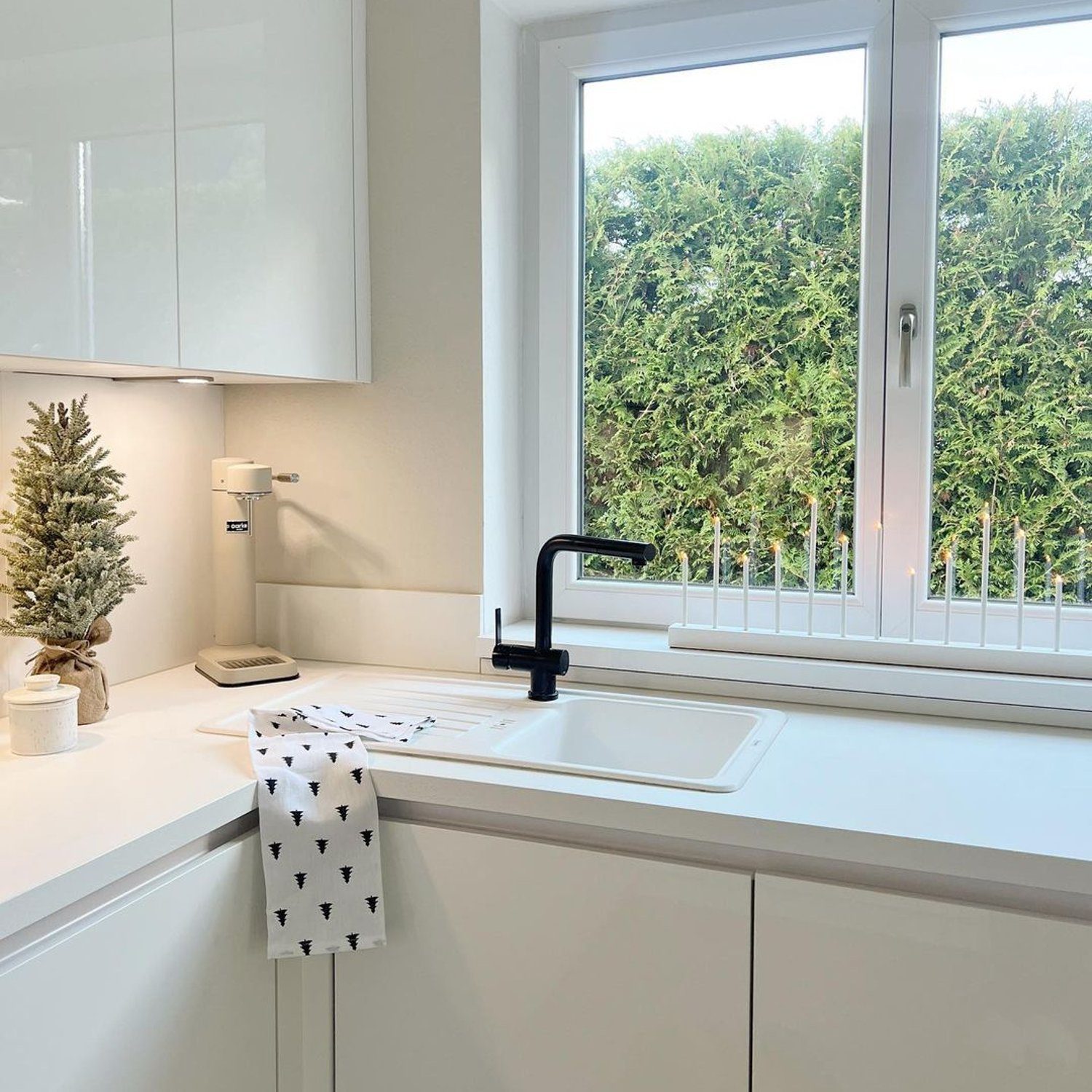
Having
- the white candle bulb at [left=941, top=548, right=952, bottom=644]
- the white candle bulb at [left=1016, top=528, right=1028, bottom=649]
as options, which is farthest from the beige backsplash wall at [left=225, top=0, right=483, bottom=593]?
the white candle bulb at [left=1016, top=528, right=1028, bottom=649]

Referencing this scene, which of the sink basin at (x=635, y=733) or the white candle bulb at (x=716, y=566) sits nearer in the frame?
the sink basin at (x=635, y=733)

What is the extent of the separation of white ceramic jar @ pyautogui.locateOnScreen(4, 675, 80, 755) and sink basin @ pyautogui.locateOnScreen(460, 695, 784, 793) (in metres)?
0.55

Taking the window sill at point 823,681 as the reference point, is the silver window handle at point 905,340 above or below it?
above

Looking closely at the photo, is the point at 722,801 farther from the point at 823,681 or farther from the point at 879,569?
the point at 879,569

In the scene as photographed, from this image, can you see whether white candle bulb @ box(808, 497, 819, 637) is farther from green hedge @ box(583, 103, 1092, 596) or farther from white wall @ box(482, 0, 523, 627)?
white wall @ box(482, 0, 523, 627)

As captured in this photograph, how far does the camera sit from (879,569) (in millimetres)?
1914

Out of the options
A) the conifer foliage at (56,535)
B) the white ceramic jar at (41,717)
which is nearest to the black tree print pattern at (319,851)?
the white ceramic jar at (41,717)

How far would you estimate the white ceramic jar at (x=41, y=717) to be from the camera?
4.90ft

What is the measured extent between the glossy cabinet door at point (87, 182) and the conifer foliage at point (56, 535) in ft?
0.77

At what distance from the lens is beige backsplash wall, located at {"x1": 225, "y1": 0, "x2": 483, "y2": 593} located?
6.52 feet

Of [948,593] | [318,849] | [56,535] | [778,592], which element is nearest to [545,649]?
[778,592]

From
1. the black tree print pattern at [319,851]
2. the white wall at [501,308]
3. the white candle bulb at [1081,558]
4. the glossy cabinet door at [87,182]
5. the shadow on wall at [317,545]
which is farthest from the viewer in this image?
the shadow on wall at [317,545]

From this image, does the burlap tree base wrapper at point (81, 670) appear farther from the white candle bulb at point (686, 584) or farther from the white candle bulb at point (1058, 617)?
the white candle bulb at point (1058, 617)

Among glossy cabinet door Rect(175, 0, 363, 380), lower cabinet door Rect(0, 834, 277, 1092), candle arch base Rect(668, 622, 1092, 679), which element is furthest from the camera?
candle arch base Rect(668, 622, 1092, 679)
